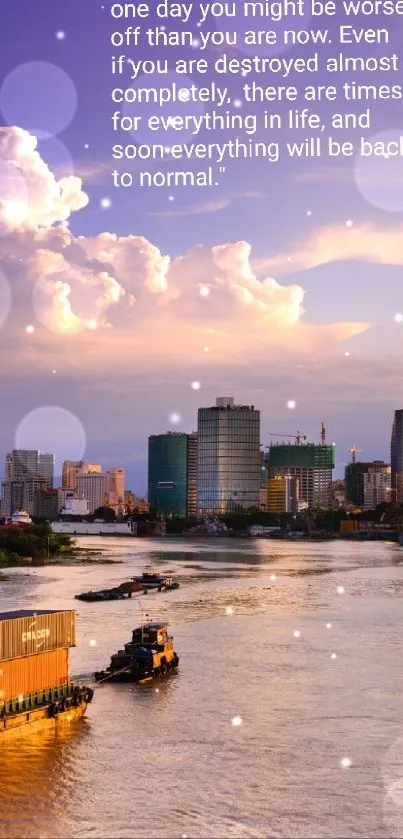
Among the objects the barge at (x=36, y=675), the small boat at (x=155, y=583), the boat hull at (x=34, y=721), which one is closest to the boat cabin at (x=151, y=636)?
the barge at (x=36, y=675)

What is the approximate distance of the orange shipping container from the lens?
44000mm

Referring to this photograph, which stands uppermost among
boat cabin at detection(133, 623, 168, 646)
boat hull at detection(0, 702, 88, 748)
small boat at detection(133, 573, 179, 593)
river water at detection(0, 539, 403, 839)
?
boat cabin at detection(133, 623, 168, 646)

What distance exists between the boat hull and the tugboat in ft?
33.2

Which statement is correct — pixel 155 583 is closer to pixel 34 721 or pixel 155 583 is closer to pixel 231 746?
pixel 34 721

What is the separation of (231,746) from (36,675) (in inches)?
364

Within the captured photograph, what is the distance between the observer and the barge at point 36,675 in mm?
44125

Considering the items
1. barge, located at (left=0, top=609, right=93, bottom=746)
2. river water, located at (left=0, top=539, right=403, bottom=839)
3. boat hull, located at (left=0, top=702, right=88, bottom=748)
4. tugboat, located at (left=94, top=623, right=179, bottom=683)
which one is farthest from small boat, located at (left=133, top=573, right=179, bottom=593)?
boat hull, located at (left=0, top=702, right=88, bottom=748)

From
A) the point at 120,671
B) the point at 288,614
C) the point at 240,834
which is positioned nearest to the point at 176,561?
the point at 288,614

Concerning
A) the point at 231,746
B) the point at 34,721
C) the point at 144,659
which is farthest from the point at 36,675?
the point at 144,659

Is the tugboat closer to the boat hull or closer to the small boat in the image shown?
the boat hull

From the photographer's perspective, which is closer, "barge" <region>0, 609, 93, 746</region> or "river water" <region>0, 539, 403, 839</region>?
"river water" <region>0, 539, 403, 839</region>

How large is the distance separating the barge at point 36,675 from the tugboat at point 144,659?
9228 mm

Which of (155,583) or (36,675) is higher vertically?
(36,675)

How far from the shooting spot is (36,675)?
46.1 m
